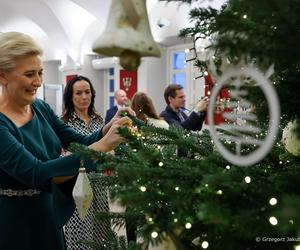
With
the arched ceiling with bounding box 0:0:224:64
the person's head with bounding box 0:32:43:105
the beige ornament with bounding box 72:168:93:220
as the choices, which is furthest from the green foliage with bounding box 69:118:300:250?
the arched ceiling with bounding box 0:0:224:64

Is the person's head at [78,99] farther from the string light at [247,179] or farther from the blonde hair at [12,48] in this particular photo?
the string light at [247,179]

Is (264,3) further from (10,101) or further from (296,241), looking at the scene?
(10,101)

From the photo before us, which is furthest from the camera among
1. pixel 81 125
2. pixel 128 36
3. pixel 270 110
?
pixel 81 125

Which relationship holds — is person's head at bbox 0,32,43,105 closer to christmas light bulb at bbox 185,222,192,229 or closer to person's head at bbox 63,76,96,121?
christmas light bulb at bbox 185,222,192,229

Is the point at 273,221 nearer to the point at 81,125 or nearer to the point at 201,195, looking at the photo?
the point at 201,195

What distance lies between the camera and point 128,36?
27.8 inches

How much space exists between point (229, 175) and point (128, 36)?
27 cm

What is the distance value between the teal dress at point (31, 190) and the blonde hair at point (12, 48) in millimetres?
176

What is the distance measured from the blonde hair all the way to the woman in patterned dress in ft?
4.26

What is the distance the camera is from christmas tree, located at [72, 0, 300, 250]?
556mm

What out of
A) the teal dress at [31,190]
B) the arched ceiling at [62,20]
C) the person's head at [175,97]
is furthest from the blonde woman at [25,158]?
the arched ceiling at [62,20]

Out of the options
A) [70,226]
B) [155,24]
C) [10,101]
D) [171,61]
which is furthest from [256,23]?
[171,61]

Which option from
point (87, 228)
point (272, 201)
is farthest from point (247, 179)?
point (87, 228)

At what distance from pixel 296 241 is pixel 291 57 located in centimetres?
40
